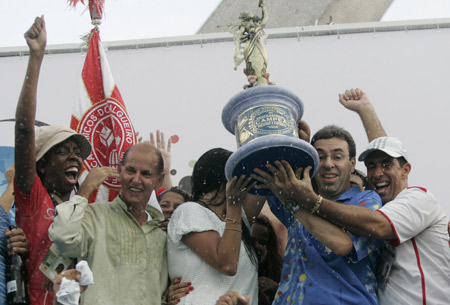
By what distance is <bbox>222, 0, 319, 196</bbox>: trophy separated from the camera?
9.96 feet

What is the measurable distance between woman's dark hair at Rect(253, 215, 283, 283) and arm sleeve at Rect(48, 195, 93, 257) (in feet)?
3.39

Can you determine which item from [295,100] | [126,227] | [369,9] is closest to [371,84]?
[369,9]

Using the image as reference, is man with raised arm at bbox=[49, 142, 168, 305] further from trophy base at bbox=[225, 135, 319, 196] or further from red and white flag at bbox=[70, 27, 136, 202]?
red and white flag at bbox=[70, 27, 136, 202]

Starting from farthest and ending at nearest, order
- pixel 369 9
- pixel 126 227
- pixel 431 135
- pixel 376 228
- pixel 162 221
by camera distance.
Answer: pixel 369 9 → pixel 431 135 → pixel 162 221 → pixel 126 227 → pixel 376 228

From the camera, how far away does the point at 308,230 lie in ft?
10.6

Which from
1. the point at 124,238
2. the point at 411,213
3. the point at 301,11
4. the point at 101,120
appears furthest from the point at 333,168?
the point at 301,11

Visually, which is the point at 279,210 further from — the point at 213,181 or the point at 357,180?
the point at 357,180

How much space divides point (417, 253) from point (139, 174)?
137 centimetres

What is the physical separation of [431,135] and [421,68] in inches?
24.4

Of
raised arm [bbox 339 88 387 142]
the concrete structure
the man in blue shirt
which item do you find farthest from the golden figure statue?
the concrete structure

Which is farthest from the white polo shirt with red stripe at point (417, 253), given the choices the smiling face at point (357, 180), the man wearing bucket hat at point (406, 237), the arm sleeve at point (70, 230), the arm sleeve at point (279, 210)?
the arm sleeve at point (70, 230)

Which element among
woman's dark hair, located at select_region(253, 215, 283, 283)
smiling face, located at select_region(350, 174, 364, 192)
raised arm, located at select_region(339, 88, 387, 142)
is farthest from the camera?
smiling face, located at select_region(350, 174, 364, 192)

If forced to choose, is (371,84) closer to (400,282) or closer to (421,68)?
(421,68)

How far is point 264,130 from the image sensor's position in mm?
3113
